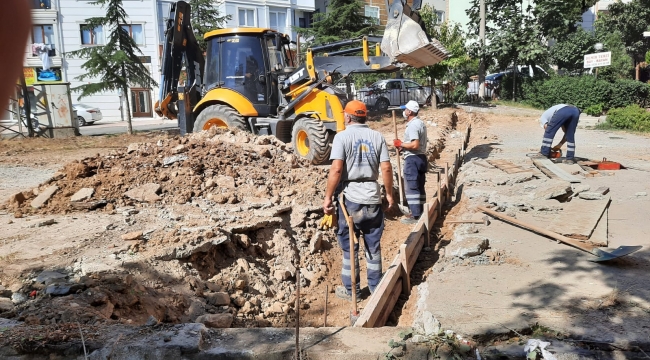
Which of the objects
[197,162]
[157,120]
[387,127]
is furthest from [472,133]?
[157,120]

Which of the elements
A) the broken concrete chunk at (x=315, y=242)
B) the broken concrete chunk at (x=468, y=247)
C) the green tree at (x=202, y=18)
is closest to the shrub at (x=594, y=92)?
the green tree at (x=202, y=18)

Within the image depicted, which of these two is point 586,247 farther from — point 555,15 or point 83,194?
point 555,15

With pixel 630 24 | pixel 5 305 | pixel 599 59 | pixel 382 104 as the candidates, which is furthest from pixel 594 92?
pixel 5 305

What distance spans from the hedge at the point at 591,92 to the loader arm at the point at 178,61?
61.2 ft

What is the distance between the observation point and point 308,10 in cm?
3750

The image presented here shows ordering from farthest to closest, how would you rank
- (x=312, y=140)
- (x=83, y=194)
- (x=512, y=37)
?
(x=512, y=37), (x=312, y=140), (x=83, y=194)

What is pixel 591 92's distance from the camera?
22781 mm

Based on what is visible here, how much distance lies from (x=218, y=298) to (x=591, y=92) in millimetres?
22957

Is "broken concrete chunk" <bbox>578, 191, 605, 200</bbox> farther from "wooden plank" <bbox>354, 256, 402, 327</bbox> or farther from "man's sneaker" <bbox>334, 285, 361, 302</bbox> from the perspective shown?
"man's sneaker" <bbox>334, 285, 361, 302</bbox>

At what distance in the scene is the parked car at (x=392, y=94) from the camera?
2511cm

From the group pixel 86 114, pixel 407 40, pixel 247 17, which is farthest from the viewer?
pixel 247 17

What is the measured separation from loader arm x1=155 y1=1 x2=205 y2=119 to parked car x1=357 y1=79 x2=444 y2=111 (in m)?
14.2

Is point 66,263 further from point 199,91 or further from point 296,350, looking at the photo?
point 199,91

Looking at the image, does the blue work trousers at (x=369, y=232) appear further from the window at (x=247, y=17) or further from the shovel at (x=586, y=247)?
the window at (x=247, y=17)
